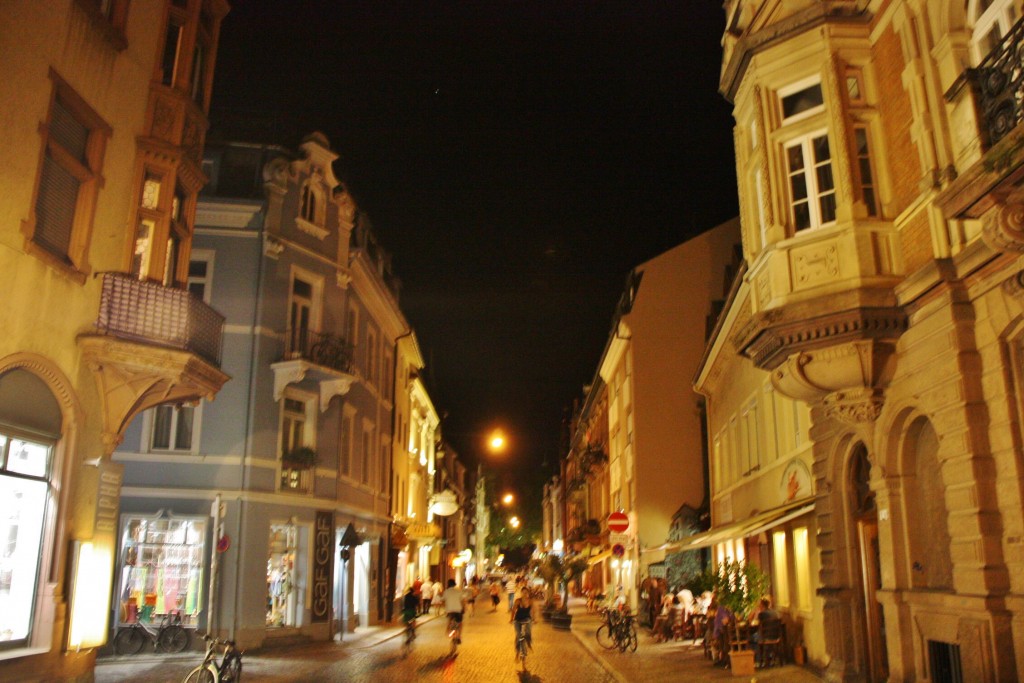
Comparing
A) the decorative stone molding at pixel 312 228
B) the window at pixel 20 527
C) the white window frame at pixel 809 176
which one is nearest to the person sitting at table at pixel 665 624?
the white window frame at pixel 809 176

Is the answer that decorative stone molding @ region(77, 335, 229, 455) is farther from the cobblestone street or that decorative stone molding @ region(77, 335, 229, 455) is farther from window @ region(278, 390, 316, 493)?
window @ region(278, 390, 316, 493)

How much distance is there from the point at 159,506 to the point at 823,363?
17.5 m

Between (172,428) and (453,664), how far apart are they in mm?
10084

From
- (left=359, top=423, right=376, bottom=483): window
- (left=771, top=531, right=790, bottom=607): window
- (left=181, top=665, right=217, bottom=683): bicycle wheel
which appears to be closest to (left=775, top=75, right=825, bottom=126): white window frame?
(left=771, top=531, right=790, bottom=607): window

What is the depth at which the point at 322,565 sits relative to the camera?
26312 millimetres

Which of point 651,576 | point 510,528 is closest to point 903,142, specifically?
point 651,576

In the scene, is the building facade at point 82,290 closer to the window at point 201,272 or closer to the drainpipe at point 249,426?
the drainpipe at point 249,426

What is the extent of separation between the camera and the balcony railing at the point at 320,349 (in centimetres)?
2577

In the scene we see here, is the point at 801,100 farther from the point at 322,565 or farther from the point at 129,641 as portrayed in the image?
the point at 129,641

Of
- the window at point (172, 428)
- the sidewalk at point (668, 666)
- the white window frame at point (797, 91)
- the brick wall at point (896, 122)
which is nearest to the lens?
the brick wall at point (896, 122)

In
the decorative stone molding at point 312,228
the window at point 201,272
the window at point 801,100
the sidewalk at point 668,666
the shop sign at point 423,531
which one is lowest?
the sidewalk at point 668,666

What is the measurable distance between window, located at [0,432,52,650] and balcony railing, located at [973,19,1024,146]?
1210 centimetres

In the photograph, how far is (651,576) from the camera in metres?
33.4

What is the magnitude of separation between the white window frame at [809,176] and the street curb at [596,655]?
29.4ft
